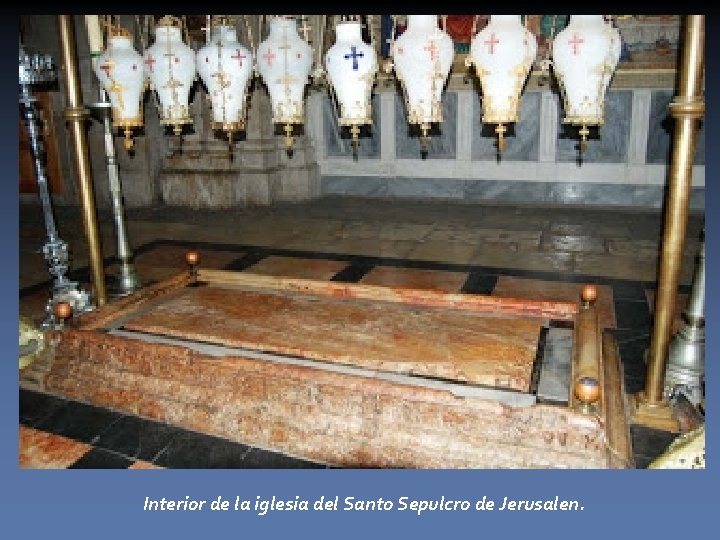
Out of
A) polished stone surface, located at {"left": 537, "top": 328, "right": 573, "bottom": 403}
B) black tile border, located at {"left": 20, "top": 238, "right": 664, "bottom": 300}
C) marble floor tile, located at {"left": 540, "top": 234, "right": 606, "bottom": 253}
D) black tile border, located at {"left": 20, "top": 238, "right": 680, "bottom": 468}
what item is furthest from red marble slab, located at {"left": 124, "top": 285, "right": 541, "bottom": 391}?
marble floor tile, located at {"left": 540, "top": 234, "right": 606, "bottom": 253}

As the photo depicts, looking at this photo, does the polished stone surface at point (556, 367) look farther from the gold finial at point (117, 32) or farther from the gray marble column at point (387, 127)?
the gray marble column at point (387, 127)

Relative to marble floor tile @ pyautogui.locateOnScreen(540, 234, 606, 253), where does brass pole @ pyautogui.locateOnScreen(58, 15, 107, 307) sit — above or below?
above

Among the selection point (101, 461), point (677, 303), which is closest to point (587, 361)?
point (101, 461)

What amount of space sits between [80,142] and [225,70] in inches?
47.2

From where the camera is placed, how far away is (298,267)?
5105mm

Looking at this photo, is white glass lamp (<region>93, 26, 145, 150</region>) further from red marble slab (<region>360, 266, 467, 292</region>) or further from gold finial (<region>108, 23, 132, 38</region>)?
red marble slab (<region>360, 266, 467, 292</region>)

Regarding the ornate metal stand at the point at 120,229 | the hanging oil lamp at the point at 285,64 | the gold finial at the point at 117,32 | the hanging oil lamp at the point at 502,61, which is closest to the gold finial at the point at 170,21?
the gold finial at the point at 117,32

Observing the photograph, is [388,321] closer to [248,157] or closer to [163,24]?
[163,24]

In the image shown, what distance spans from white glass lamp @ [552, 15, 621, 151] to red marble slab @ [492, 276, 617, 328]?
225 centimetres

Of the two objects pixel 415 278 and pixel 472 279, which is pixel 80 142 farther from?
pixel 472 279

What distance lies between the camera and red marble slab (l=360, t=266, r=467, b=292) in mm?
4516

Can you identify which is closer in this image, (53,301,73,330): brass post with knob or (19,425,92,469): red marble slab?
(19,425,92,469): red marble slab

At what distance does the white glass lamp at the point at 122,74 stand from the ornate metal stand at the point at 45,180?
0.87 m

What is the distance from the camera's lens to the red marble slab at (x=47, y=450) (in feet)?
7.38
